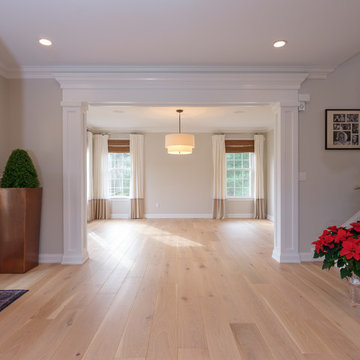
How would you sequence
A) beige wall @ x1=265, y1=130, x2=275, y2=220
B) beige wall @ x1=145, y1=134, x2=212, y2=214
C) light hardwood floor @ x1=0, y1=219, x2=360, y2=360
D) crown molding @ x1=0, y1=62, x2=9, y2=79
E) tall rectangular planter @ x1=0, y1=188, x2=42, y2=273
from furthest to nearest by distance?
beige wall @ x1=145, y1=134, x2=212, y2=214
beige wall @ x1=265, y1=130, x2=275, y2=220
crown molding @ x1=0, y1=62, x2=9, y2=79
tall rectangular planter @ x1=0, y1=188, x2=42, y2=273
light hardwood floor @ x1=0, y1=219, x2=360, y2=360

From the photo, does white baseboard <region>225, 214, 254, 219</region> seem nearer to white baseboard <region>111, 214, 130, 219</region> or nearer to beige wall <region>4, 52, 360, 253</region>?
white baseboard <region>111, 214, 130, 219</region>

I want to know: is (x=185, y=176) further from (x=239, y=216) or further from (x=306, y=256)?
(x=306, y=256)

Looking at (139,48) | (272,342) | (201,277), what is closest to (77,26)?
(139,48)

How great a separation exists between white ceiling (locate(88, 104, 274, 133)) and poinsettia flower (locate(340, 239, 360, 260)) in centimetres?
306

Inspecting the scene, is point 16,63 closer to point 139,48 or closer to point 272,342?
point 139,48

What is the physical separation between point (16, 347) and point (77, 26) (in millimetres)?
2682

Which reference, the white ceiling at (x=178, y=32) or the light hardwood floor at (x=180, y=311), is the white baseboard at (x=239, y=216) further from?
the white ceiling at (x=178, y=32)

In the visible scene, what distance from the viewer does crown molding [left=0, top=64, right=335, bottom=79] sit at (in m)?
3.38

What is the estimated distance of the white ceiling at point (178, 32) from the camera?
88.4 inches

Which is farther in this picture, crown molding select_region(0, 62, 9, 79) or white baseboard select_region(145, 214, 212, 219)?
white baseboard select_region(145, 214, 212, 219)

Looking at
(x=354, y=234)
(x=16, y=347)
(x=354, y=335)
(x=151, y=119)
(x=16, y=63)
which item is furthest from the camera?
(x=151, y=119)

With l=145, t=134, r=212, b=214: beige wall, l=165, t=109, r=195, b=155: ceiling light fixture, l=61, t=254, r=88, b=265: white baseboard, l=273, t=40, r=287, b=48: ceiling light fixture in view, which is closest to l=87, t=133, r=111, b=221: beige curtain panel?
l=145, t=134, r=212, b=214: beige wall

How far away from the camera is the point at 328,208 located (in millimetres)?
3529

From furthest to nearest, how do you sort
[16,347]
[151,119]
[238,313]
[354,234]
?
1. [151,119]
2. [354,234]
3. [238,313]
4. [16,347]
